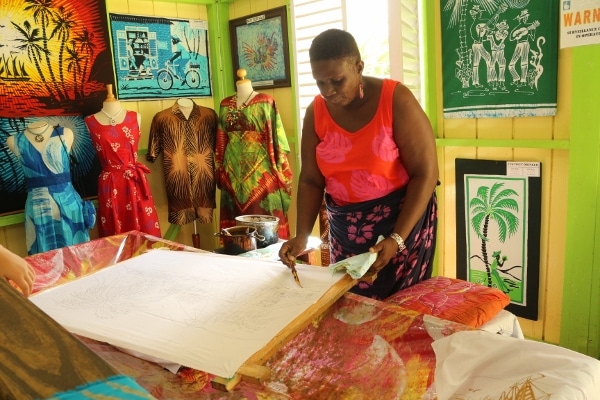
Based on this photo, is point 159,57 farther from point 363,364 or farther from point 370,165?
point 363,364

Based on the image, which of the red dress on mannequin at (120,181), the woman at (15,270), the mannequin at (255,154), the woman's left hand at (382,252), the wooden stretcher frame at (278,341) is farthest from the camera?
the mannequin at (255,154)

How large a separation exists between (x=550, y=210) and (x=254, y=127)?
1.93 m

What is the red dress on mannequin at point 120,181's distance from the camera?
10.6 ft

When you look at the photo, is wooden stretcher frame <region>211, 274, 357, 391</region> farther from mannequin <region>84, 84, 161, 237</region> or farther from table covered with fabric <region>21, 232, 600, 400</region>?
mannequin <region>84, 84, 161, 237</region>

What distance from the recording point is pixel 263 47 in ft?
12.6

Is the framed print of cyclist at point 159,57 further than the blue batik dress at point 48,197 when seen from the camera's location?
Yes

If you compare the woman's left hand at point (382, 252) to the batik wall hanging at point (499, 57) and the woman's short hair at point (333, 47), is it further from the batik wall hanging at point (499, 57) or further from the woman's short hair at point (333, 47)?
the batik wall hanging at point (499, 57)

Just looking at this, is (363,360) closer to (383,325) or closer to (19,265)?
(383,325)

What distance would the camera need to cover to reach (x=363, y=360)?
1226 millimetres

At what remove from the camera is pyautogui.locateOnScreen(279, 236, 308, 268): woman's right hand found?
5.28 feet

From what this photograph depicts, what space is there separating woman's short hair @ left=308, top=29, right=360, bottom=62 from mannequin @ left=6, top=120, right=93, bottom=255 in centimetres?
199

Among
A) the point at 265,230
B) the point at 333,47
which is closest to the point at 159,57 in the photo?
the point at 265,230

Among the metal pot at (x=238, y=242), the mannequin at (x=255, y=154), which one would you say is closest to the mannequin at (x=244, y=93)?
the mannequin at (x=255, y=154)

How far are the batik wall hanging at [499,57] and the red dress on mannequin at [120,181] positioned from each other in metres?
1.98
